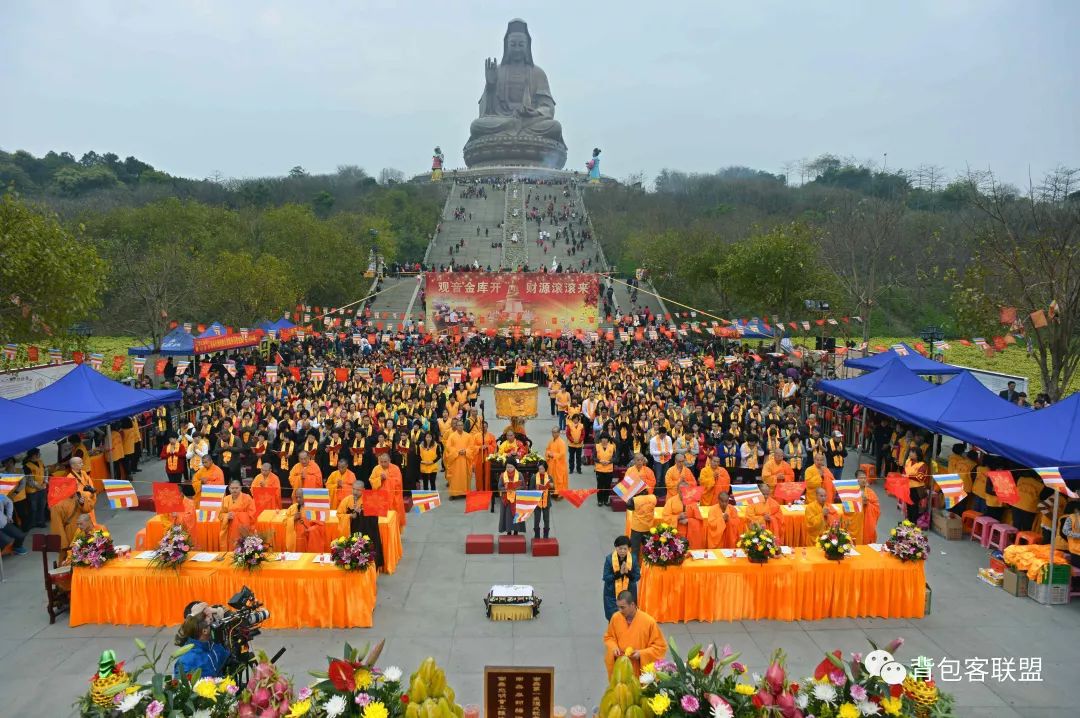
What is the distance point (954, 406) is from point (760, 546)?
7.09 metres

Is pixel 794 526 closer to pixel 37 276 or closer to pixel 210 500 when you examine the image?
pixel 210 500

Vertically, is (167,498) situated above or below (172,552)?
above

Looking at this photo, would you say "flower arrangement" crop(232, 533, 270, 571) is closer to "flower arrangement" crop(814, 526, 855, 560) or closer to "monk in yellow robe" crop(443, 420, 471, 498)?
"monk in yellow robe" crop(443, 420, 471, 498)

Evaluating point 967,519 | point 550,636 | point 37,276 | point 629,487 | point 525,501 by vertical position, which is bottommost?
point 550,636

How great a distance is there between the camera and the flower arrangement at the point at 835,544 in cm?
823

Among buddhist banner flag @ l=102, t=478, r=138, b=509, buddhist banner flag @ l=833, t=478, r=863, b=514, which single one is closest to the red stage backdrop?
buddhist banner flag @ l=102, t=478, r=138, b=509

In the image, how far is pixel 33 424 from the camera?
38.3ft

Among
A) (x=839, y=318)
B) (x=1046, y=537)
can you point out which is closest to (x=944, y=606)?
A: (x=1046, y=537)

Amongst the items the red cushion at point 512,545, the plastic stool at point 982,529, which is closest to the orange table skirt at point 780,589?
the red cushion at point 512,545

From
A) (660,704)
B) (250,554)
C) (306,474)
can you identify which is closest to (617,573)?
(660,704)

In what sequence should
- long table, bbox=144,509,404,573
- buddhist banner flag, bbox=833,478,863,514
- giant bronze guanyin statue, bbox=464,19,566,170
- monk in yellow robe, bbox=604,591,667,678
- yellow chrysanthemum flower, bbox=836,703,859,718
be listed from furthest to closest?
giant bronze guanyin statue, bbox=464,19,566,170 → buddhist banner flag, bbox=833,478,863,514 → long table, bbox=144,509,404,573 → monk in yellow robe, bbox=604,591,667,678 → yellow chrysanthemum flower, bbox=836,703,859,718

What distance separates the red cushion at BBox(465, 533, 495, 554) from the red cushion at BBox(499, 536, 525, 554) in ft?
0.58

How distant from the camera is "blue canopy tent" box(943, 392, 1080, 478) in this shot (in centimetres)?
927

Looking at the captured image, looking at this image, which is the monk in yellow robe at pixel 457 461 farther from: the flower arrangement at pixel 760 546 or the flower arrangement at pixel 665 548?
the flower arrangement at pixel 760 546
